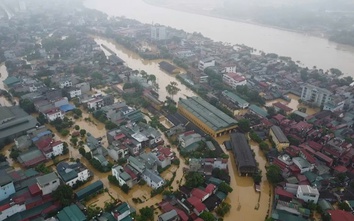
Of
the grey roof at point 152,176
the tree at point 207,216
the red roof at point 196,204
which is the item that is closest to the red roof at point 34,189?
the grey roof at point 152,176

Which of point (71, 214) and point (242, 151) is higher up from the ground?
point (242, 151)

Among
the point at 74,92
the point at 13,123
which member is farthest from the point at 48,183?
the point at 74,92

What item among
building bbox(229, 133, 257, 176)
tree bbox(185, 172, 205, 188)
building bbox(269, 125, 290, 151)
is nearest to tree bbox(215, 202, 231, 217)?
tree bbox(185, 172, 205, 188)

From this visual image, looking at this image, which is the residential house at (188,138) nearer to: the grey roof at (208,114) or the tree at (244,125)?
the grey roof at (208,114)

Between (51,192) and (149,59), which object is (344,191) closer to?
(51,192)

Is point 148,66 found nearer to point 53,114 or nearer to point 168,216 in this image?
point 53,114

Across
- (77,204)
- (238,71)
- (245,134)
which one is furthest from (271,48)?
(77,204)

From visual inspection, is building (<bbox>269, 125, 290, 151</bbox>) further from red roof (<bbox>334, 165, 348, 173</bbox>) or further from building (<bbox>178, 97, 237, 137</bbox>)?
red roof (<bbox>334, 165, 348, 173</bbox>)
